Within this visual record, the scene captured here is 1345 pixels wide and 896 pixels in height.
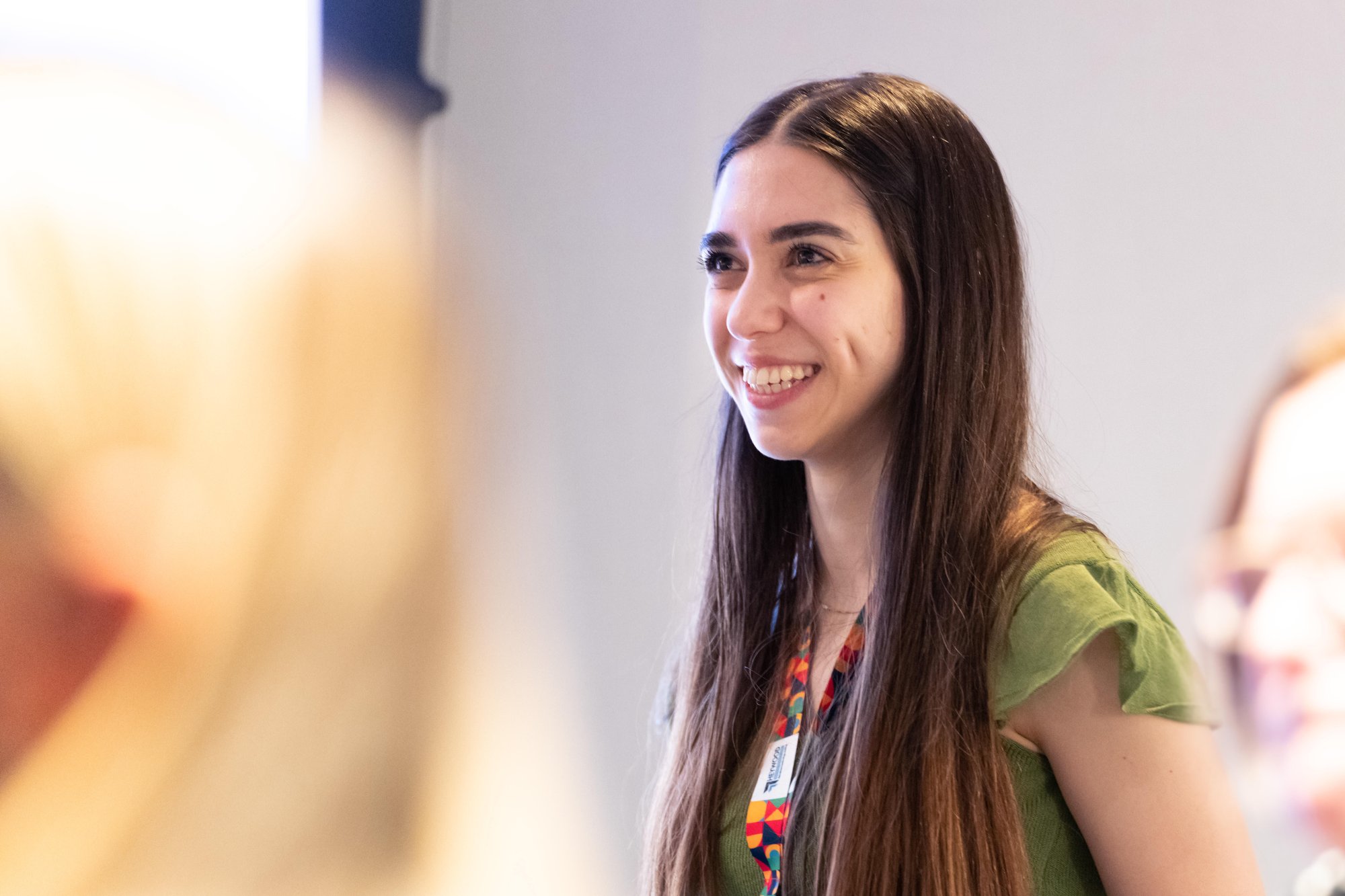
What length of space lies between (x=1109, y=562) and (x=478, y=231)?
1193 millimetres

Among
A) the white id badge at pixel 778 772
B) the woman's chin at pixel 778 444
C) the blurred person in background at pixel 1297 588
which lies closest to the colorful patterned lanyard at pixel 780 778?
the white id badge at pixel 778 772

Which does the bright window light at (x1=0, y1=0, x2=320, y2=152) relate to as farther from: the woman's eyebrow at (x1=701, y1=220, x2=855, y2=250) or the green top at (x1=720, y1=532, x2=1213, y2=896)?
the green top at (x1=720, y1=532, x2=1213, y2=896)

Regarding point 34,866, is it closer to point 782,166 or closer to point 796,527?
point 796,527

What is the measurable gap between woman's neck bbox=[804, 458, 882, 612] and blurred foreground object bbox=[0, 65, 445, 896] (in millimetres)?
753

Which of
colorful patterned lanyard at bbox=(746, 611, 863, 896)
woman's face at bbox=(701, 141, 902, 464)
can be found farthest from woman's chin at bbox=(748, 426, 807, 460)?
colorful patterned lanyard at bbox=(746, 611, 863, 896)

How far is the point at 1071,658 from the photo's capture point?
1.00 metres

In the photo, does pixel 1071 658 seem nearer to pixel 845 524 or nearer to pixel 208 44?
pixel 845 524

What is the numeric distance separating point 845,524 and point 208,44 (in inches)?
39.4

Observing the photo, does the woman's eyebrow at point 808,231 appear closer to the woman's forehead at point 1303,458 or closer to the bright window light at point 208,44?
the bright window light at point 208,44

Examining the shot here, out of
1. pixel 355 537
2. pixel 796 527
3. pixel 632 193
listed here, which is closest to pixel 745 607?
pixel 796 527

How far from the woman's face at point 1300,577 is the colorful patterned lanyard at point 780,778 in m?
0.93

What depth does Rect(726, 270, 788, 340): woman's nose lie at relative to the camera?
3.93 ft

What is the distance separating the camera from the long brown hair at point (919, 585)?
1.03 m

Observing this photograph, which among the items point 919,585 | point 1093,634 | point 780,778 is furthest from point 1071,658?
point 780,778
